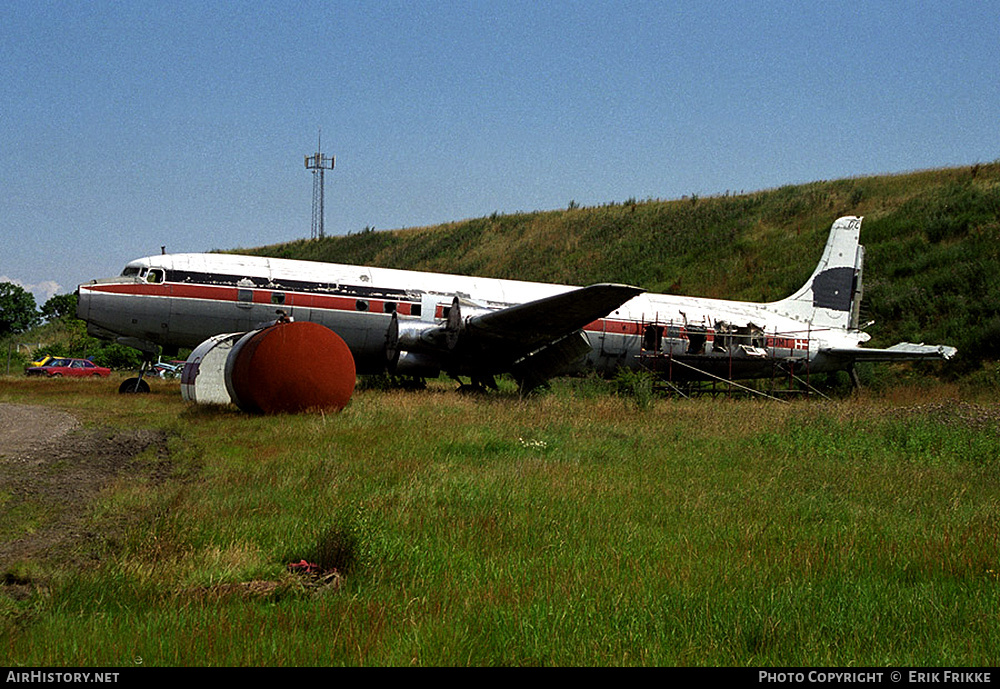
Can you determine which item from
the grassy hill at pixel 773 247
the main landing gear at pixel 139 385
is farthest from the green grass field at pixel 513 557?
the grassy hill at pixel 773 247

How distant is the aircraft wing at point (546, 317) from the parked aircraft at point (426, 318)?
36 mm

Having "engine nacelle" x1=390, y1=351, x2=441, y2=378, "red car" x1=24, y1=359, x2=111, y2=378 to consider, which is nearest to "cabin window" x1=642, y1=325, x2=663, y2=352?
"engine nacelle" x1=390, y1=351, x2=441, y2=378

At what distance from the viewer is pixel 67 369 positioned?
3722 cm

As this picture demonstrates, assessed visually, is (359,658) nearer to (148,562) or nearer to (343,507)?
(148,562)

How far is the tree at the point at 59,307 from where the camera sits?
203 feet

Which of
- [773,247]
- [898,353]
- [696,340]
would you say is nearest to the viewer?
[898,353]

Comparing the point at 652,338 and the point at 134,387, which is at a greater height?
the point at 652,338

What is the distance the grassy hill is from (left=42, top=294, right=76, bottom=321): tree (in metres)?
20.6

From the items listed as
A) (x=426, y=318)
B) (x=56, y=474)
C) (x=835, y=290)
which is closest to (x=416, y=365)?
(x=426, y=318)

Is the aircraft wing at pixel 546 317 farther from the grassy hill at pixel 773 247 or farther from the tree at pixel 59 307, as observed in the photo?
the tree at pixel 59 307

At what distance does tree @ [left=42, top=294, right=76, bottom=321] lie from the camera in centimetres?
6201

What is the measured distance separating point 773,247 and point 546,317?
35.0m

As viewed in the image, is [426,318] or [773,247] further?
[773,247]

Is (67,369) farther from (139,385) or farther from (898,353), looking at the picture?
(898,353)
